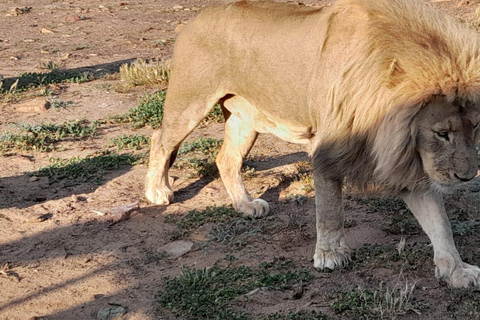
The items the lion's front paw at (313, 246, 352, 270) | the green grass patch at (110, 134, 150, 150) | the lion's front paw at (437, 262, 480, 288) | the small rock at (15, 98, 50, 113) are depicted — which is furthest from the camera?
the small rock at (15, 98, 50, 113)

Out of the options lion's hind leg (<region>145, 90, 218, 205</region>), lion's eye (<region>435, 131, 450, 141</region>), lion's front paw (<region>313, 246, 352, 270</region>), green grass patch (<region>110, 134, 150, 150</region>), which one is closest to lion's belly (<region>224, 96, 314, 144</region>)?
lion's hind leg (<region>145, 90, 218, 205</region>)

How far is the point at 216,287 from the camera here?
456 centimetres

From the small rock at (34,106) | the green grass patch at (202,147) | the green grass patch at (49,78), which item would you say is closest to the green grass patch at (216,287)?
the green grass patch at (202,147)

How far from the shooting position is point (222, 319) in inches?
165

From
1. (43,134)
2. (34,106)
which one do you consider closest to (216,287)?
(43,134)

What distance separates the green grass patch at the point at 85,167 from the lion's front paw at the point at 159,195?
63 centimetres

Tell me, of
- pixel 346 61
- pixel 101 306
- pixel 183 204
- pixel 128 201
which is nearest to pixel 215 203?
pixel 183 204

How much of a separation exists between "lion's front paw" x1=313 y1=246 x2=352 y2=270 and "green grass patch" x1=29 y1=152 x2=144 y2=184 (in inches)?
95.1

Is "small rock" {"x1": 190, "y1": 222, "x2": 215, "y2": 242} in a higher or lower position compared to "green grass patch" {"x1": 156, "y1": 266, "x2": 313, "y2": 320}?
lower

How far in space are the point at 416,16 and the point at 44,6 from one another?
12259 mm

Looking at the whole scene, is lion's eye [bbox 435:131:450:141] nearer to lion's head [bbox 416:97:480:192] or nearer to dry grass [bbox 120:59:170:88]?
lion's head [bbox 416:97:480:192]

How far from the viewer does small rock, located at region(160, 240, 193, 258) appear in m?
5.19

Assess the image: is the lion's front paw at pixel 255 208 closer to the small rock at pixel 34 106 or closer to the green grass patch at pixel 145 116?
the green grass patch at pixel 145 116

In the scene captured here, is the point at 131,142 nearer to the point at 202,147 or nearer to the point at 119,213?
the point at 202,147
